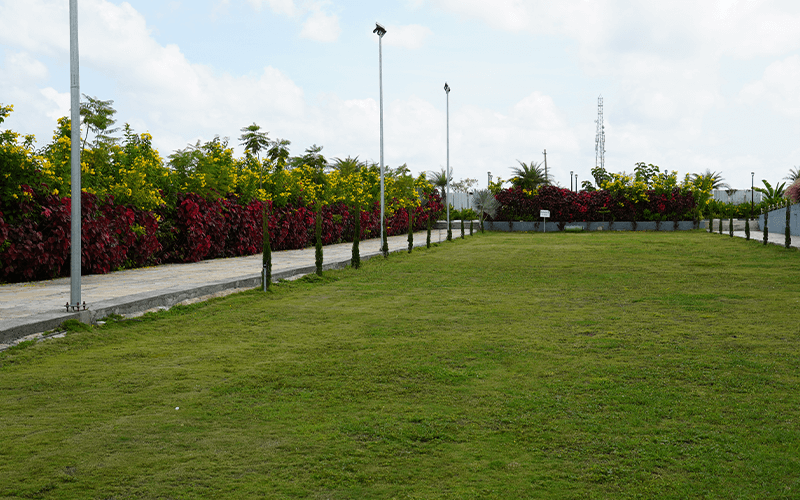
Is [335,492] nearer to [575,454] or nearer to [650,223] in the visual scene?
[575,454]

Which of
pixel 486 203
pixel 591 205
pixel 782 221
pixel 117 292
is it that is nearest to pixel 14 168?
pixel 117 292

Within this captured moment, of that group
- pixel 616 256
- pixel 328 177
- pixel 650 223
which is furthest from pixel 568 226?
pixel 616 256

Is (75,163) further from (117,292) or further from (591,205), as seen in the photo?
(591,205)

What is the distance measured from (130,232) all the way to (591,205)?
41.9 m

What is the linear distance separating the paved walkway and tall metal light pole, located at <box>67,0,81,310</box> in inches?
14.8

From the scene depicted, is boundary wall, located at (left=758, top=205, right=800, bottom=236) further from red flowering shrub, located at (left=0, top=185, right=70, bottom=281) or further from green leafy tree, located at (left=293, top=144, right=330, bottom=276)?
red flowering shrub, located at (left=0, top=185, right=70, bottom=281)

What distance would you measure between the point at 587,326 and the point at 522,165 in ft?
157

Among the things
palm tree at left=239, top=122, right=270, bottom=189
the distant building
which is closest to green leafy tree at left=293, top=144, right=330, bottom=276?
palm tree at left=239, top=122, right=270, bottom=189

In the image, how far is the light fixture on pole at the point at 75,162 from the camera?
820cm

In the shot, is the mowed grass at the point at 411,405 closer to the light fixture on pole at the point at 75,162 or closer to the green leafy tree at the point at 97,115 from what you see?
the light fixture on pole at the point at 75,162

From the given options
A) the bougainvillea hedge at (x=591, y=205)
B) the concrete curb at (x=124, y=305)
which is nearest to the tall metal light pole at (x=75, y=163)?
the concrete curb at (x=124, y=305)

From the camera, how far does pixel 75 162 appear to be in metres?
8.36

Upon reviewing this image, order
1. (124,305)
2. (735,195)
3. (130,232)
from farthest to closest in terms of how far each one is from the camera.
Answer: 1. (735,195)
2. (130,232)
3. (124,305)

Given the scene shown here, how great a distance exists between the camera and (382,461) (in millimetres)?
3705
